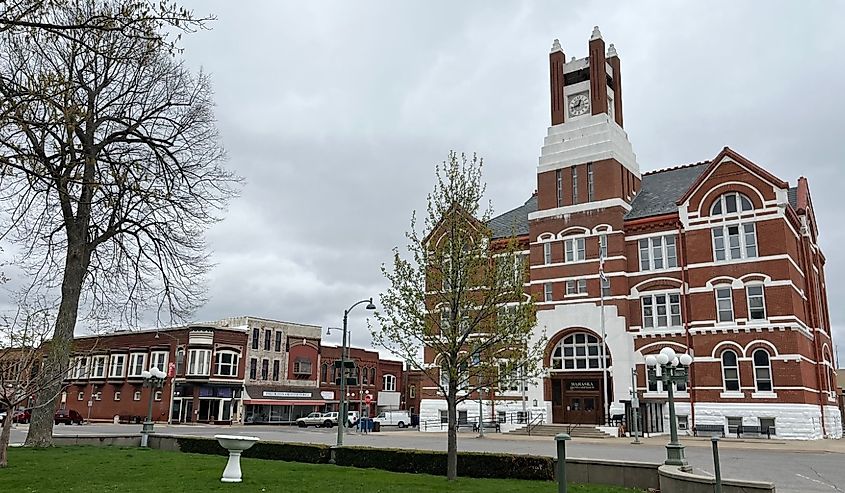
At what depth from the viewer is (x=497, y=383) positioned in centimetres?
1772

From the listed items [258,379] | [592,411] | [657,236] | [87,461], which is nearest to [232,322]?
[258,379]

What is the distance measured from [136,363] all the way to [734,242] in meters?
49.4

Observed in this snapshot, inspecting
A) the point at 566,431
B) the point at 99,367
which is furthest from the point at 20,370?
the point at 99,367

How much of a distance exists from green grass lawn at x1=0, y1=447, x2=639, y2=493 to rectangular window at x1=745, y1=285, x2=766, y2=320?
2784 cm

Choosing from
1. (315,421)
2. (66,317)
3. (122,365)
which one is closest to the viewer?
(66,317)

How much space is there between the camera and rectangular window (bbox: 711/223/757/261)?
133ft

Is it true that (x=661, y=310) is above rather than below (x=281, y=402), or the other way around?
above

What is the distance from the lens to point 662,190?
157 ft

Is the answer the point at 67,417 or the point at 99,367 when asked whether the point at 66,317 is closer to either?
the point at 67,417

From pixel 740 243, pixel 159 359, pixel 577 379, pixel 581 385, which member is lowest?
pixel 581 385

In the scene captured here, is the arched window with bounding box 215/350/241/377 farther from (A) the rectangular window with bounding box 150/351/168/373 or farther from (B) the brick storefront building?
(B) the brick storefront building

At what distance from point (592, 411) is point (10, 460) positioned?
33204mm

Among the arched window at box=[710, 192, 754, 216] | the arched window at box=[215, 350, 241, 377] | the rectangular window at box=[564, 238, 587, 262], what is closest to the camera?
the arched window at box=[710, 192, 754, 216]

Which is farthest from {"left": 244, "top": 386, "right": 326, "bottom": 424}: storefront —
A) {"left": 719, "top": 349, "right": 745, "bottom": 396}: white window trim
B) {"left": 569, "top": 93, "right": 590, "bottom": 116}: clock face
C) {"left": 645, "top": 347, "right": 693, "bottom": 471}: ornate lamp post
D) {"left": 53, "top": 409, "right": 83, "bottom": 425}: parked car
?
A: {"left": 645, "top": 347, "right": 693, "bottom": 471}: ornate lamp post
